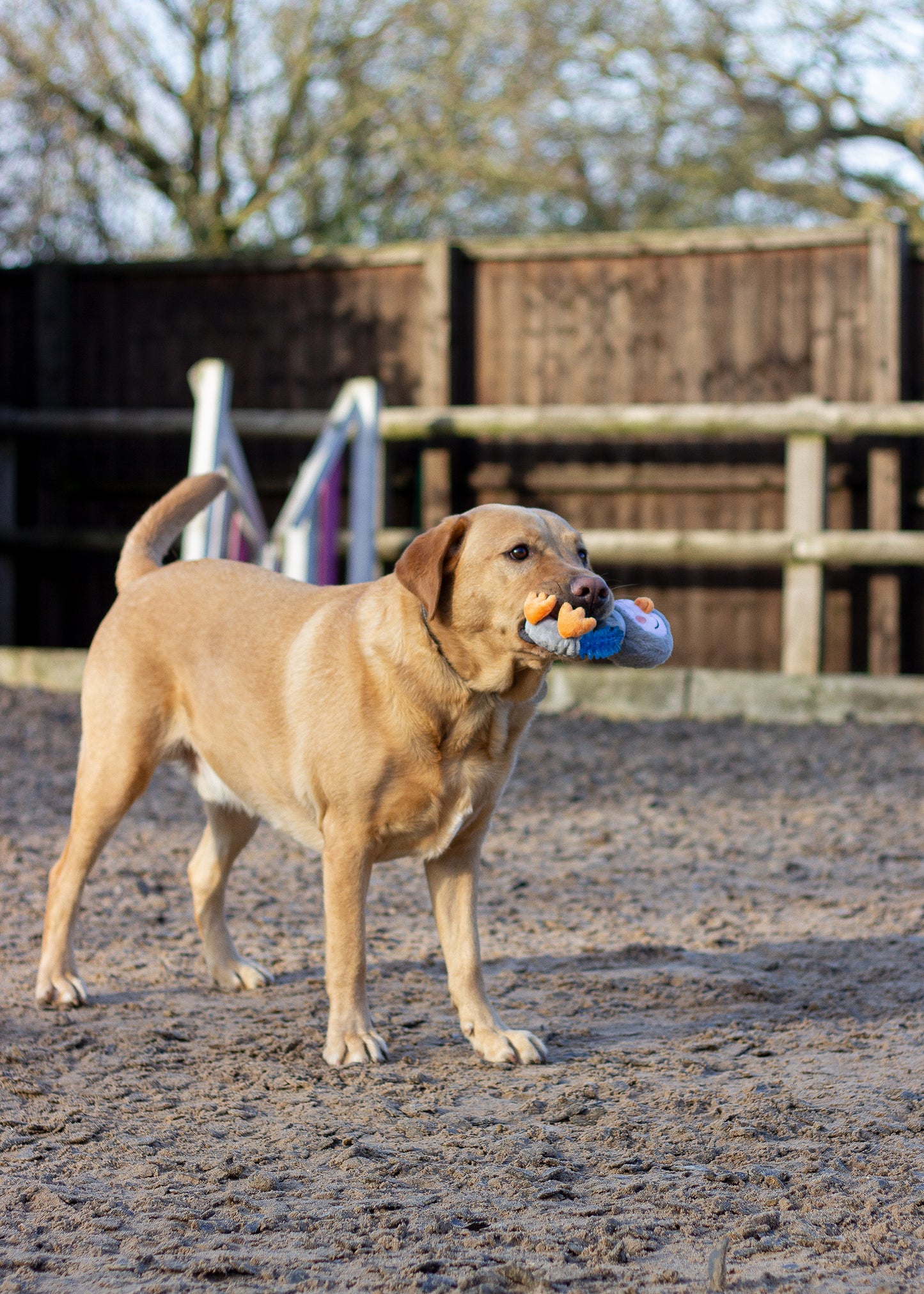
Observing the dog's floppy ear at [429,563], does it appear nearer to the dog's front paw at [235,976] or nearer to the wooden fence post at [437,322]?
the dog's front paw at [235,976]

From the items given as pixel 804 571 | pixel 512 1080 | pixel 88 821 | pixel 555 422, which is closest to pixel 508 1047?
pixel 512 1080

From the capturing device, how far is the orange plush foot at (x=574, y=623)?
2.87 m

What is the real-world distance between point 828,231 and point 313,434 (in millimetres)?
3613

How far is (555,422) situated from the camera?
27.6ft

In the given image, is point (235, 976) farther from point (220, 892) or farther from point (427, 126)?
point (427, 126)

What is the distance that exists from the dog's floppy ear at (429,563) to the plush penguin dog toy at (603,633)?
23 cm

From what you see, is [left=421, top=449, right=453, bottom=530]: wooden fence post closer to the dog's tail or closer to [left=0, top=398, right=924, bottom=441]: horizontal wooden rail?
[left=0, top=398, right=924, bottom=441]: horizontal wooden rail

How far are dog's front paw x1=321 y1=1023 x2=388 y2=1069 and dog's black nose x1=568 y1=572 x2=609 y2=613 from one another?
1.17 m

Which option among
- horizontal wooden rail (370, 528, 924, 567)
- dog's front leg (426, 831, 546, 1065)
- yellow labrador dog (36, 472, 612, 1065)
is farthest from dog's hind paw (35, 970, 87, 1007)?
horizontal wooden rail (370, 528, 924, 567)

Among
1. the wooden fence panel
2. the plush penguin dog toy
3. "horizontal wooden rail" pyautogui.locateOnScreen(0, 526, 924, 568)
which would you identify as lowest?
"horizontal wooden rail" pyautogui.locateOnScreen(0, 526, 924, 568)

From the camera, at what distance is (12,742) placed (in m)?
6.90

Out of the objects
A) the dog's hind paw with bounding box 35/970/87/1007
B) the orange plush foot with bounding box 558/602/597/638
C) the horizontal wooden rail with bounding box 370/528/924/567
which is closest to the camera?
the orange plush foot with bounding box 558/602/597/638

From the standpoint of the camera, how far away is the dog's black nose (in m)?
2.92

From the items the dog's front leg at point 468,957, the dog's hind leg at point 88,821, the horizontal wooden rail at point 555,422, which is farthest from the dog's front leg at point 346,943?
the horizontal wooden rail at point 555,422
